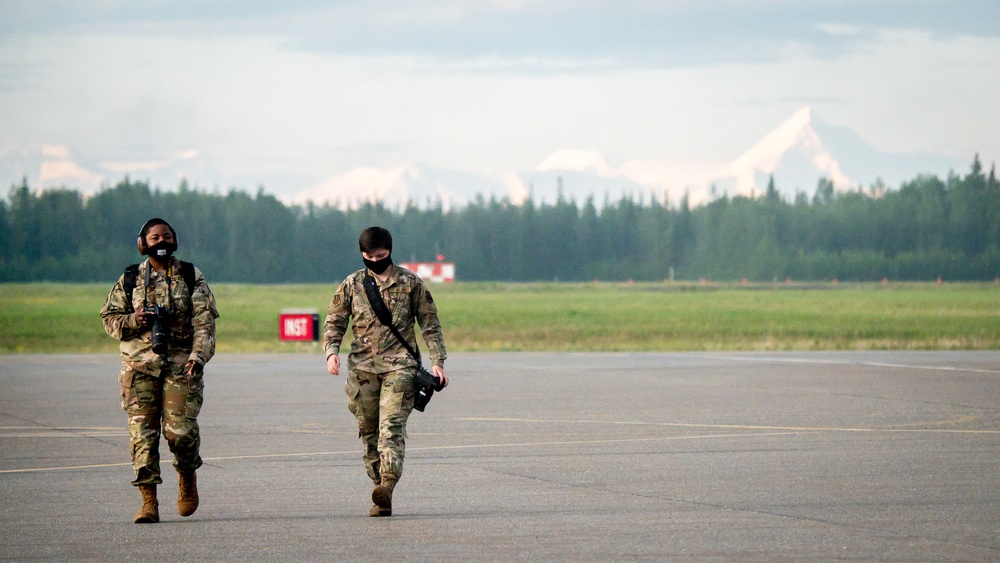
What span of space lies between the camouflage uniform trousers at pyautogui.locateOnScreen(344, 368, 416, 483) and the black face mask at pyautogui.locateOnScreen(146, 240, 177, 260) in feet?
4.94

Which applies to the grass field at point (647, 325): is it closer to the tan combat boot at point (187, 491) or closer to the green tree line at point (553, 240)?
the tan combat boot at point (187, 491)

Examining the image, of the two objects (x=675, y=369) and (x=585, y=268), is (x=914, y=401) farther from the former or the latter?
(x=585, y=268)

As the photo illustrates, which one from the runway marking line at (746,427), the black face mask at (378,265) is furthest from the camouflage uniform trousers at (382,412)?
the runway marking line at (746,427)

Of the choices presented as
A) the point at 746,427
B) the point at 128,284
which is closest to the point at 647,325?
the point at 746,427

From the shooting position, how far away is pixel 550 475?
11.3m

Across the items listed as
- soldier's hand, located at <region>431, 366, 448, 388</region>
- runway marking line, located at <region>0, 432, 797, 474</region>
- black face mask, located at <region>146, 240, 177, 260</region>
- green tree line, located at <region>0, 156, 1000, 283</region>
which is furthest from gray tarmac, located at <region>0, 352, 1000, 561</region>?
green tree line, located at <region>0, 156, 1000, 283</region>

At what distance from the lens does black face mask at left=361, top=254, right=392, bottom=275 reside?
30.9 ft

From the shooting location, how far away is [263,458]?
12633 mm

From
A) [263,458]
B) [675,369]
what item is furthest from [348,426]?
[675,369]

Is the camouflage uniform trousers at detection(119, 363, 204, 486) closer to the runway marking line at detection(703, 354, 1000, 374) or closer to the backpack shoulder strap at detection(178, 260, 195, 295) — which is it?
the backpack shoulder strap at detection(178, 260, 195, 295)

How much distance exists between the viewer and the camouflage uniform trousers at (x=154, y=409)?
30.1 feet

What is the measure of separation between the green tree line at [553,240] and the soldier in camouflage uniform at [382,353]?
499 feet

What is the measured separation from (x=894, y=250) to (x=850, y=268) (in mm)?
7547

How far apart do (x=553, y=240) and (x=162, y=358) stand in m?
190
